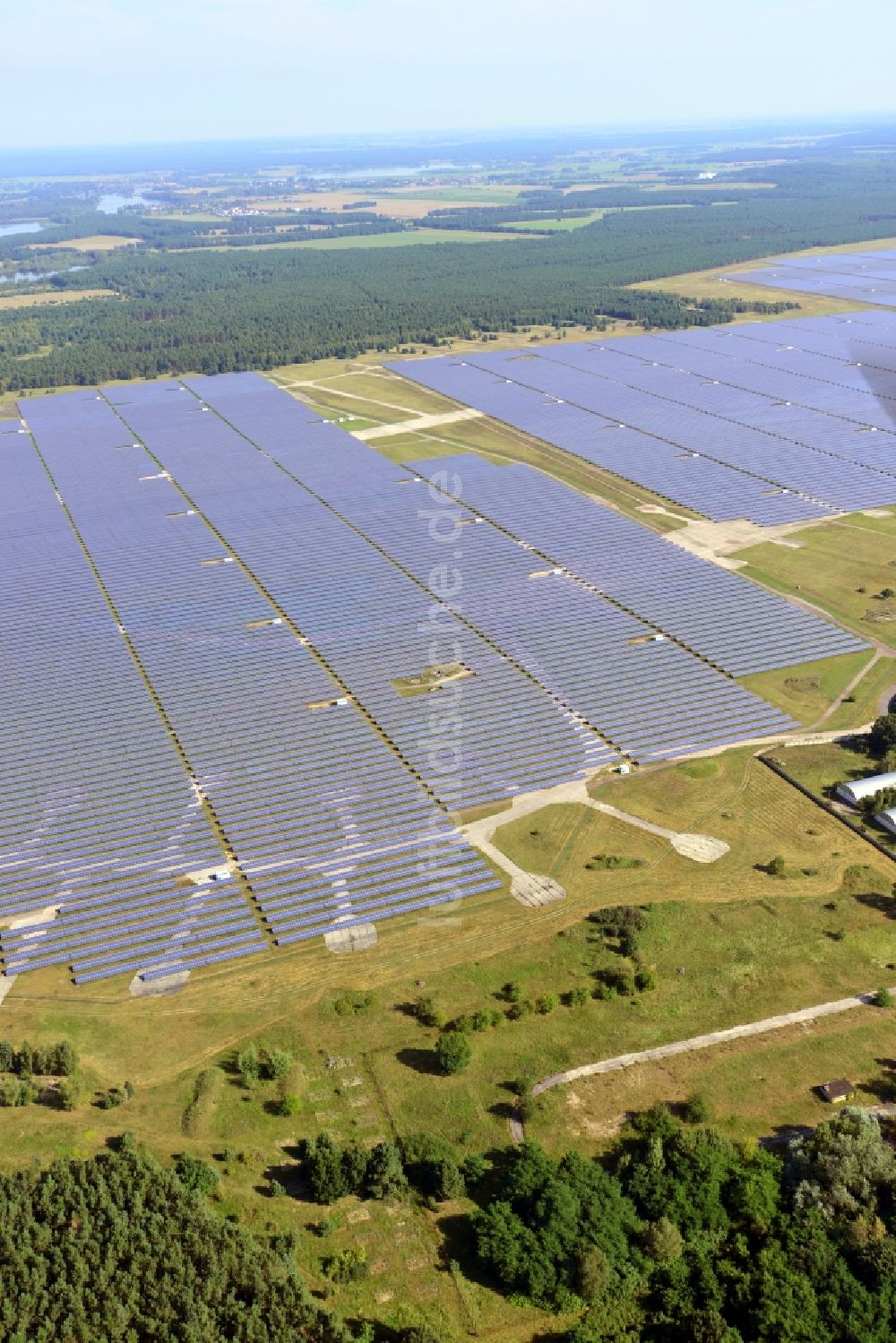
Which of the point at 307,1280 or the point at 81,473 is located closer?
the point at 307,1280

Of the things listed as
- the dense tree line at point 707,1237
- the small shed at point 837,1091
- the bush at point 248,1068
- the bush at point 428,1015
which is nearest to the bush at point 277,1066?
the bush at point 248,1068

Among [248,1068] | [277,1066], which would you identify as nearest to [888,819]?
[277,1066]

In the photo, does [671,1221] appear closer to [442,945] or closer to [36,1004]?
[442,945]

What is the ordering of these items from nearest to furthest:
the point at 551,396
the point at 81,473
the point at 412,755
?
the point at 412,755, the point at 81,473, the point at 551,396

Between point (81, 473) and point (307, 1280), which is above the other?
point (81, 473)

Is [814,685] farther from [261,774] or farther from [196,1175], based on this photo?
[196,1175]

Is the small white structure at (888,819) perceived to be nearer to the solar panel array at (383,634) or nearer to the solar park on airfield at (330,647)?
the solar park on airfield at (330,647)

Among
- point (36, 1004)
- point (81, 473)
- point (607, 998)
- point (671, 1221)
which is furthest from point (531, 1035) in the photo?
point (81, 473)
